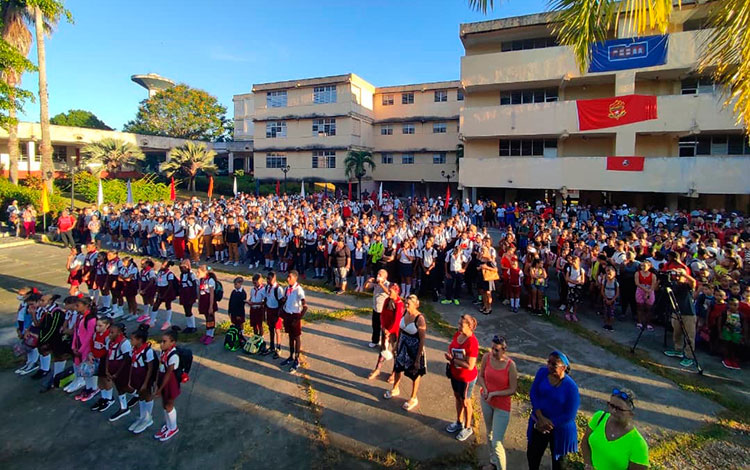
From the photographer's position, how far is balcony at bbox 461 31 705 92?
2170 centimetres

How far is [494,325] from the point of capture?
30.5 feet

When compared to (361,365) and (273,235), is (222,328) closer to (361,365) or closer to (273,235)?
(361,365)

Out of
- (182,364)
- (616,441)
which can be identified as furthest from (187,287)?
(616,441)

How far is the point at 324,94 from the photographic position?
117ft

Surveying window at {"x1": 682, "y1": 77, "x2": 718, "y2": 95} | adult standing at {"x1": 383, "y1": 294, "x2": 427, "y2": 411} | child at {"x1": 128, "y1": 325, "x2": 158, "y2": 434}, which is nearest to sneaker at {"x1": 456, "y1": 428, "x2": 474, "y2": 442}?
adult standing at {"x1": 383, "y1": 294, "x2": 427, "y2": 411}

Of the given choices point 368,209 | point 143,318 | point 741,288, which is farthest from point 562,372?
point 368,209

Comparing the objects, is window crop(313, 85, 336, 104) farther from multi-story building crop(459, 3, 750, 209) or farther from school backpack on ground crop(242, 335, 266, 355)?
school backpack on ground crop(242, 335, 266, 355)

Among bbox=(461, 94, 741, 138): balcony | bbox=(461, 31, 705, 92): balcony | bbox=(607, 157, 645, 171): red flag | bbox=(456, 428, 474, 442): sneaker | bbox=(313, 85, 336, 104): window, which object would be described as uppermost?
bbox=(313, 85, 336, 104): window

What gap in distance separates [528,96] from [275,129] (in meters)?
22.9

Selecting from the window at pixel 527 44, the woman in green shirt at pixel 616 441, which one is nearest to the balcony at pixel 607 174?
the window at pixel 527 44

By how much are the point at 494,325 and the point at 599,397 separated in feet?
10.3

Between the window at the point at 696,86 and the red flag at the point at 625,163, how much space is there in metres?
5.00

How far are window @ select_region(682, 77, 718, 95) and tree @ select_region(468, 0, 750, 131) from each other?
2146 centimetres

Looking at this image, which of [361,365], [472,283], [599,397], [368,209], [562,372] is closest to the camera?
[562,372]
